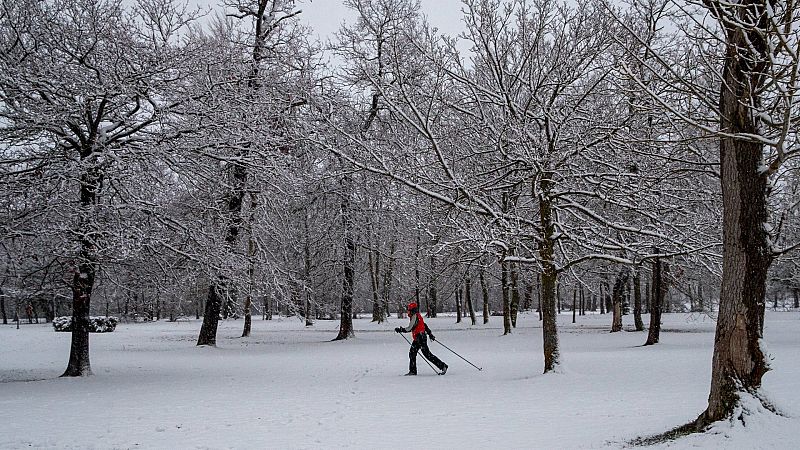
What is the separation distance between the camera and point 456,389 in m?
11.0

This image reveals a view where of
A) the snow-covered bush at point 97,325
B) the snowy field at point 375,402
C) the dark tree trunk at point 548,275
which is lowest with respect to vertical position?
the snow-covered bush at point 97,325

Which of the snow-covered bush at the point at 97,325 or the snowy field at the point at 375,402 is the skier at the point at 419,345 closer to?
the snowy field at the point at 375,402

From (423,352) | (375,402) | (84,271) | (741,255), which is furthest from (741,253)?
(84,271)

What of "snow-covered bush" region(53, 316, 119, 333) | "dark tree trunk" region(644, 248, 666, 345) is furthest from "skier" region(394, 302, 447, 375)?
"snow-covered bush" region(53, 316, 119, 333)

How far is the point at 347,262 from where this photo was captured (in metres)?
24.3

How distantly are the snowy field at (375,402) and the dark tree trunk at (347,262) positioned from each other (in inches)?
258

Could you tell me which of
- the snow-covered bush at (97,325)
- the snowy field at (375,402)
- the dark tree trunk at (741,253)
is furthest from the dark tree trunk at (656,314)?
the snow-covered bush at (97,325)

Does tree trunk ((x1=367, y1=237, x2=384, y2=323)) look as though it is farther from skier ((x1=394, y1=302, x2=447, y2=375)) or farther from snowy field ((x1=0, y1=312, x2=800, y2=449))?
skier ((x1=394, y1=302, x2=447, y2=375))

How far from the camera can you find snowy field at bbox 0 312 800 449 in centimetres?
704

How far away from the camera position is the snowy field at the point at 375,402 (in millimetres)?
7039

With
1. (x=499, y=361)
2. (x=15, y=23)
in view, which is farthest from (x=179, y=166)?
(x=499, y=361)

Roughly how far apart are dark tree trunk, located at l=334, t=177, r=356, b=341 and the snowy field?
6551 mm

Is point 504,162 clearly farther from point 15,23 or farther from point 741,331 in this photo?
point 15,23

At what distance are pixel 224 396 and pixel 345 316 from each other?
566 inches
